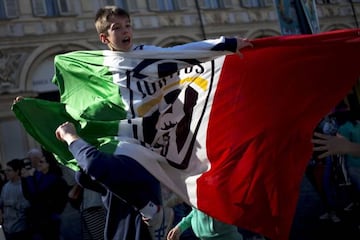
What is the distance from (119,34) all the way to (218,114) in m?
0.72

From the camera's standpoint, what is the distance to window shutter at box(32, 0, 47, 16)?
49.7ft

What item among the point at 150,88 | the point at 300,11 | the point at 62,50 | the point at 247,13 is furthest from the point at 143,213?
the point at 247,13

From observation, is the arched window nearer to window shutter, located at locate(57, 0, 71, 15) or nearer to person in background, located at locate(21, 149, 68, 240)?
window shutter, located at locate(57, 0, 71, 15)

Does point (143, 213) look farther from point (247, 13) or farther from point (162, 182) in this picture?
point (247, 13)

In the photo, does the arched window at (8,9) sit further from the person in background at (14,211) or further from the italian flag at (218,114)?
the italian flag at (218,114)

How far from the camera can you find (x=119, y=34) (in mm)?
2863

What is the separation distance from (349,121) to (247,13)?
13814 mm

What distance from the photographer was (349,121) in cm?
526

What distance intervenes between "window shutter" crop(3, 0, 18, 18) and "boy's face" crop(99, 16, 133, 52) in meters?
12.9

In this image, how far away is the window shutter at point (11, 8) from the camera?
1479cm

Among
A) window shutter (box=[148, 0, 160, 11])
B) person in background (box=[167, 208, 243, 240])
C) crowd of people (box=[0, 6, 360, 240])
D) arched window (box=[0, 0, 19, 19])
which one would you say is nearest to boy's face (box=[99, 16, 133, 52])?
crowd of people (box=[0, 6, 360, 240])

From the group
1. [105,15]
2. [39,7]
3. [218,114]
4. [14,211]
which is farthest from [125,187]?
[39,7]

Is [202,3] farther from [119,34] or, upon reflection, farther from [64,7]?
[119,34]

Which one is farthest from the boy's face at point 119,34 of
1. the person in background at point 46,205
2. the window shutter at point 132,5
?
the window shutter at point 132,5
